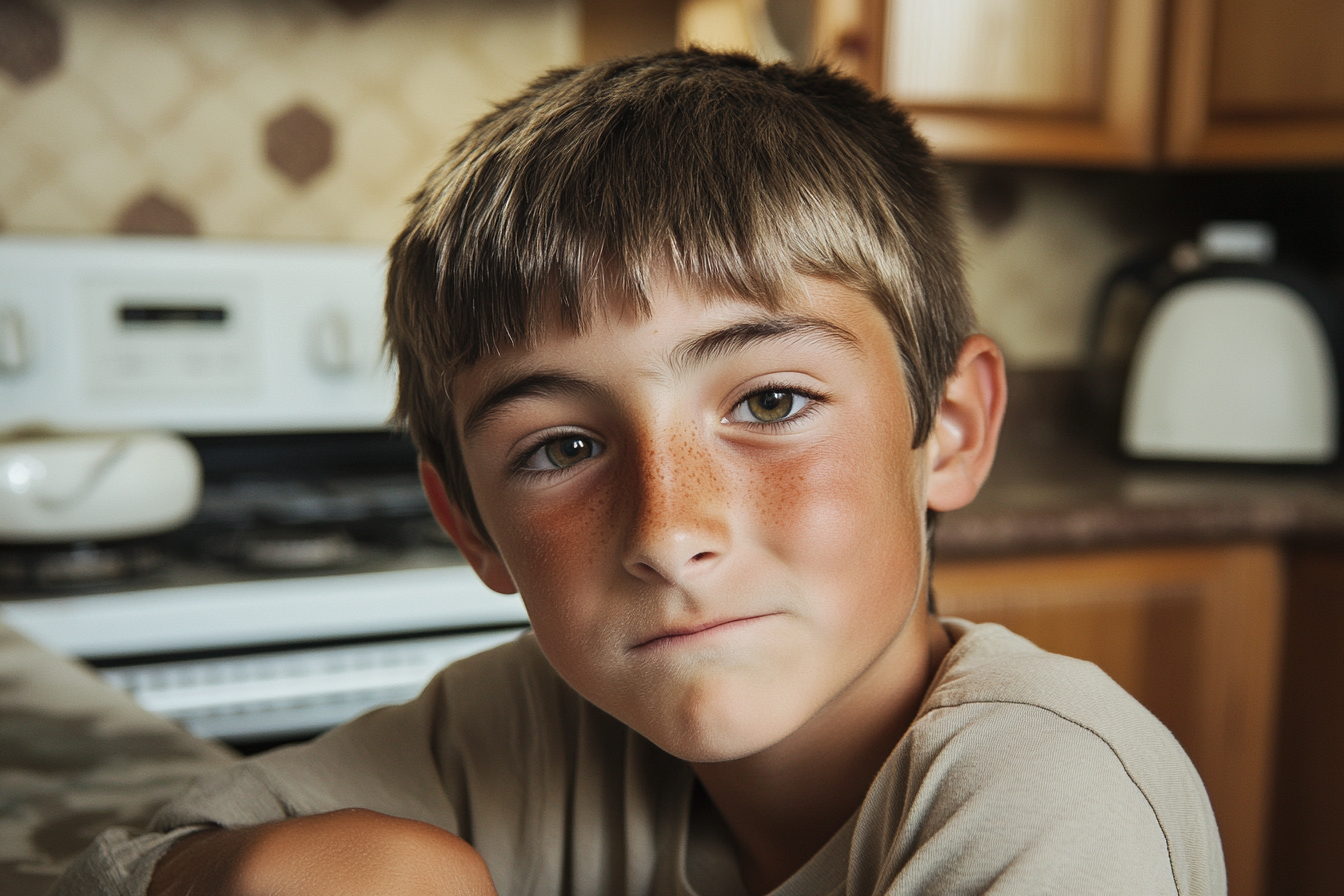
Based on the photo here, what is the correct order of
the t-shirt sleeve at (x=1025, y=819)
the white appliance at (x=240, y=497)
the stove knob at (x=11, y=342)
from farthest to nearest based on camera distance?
1. the stove knob at (x=11, y=342)
2. the white appliance at (x=240, y=497)
3. the t-shirt sleeve at (x=1025, y=819)

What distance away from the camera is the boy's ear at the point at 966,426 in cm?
68

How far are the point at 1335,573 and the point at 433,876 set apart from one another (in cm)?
155

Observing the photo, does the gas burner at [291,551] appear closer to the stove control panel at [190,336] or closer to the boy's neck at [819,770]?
the stove control panel at [190,336]

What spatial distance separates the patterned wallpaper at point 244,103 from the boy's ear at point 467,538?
1.20m

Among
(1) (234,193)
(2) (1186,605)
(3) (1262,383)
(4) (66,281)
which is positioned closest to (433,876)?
(4) (66,281)

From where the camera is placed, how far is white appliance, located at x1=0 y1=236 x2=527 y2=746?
1.21 m

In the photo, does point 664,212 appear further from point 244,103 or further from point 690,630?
point 244,103

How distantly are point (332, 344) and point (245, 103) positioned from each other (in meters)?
0.44

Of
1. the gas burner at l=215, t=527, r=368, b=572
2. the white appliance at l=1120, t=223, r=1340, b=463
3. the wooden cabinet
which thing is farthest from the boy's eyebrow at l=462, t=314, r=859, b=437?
the white appliance at l=1120, t=223, r=1340, b=463

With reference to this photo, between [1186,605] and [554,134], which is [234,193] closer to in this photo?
[554,134]

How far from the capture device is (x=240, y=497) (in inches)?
65.2

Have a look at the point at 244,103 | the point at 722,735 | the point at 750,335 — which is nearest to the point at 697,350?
the point at 750,335

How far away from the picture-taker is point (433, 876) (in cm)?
45

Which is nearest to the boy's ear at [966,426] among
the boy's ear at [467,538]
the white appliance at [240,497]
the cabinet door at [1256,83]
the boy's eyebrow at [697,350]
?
the boy's eyebrow at [697,350]
